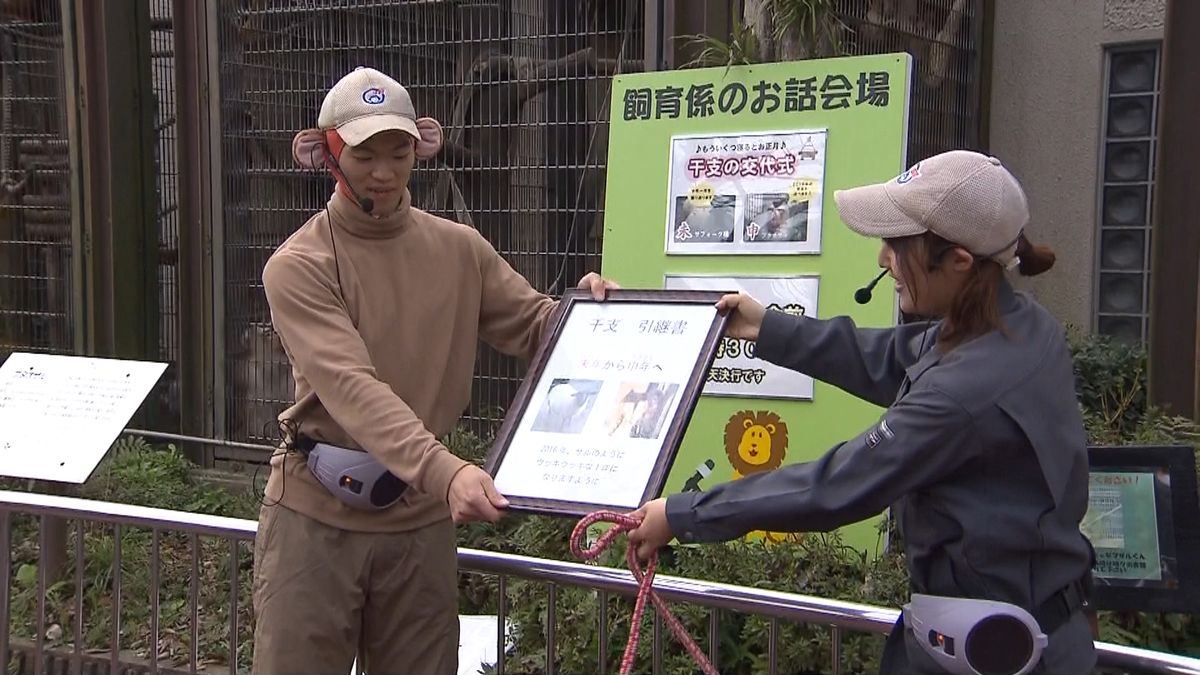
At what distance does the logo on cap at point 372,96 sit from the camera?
2.86 m

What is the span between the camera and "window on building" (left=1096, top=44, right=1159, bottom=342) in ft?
23.4

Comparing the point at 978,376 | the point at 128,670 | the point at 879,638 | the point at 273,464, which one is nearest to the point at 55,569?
the point at 128,670

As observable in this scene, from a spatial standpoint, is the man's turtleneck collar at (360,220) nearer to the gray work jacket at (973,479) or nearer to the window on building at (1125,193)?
the gray work jacket at (973,479)

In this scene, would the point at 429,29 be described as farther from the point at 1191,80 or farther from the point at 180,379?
the point at 1191,80

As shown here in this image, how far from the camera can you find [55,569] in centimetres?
550

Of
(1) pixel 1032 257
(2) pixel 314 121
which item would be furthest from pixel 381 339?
(2) pixel 314 121

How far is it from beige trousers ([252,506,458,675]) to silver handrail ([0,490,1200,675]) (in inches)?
7.1

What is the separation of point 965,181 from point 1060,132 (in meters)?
5.67

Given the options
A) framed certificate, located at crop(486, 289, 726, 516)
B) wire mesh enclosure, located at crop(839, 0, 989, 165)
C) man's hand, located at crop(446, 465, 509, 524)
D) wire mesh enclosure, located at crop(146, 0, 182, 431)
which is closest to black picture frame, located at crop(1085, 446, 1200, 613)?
framed certificate, located at crop(486, 289, 726, 516)

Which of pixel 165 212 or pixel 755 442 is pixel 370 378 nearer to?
pixel 755 442

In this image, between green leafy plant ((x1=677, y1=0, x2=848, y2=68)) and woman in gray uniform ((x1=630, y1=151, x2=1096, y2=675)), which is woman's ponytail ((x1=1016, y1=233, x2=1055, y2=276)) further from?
green leafy plant ((x1=677, y1=0, x2=848, y2=68))

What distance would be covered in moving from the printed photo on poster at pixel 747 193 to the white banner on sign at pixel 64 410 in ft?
6.69

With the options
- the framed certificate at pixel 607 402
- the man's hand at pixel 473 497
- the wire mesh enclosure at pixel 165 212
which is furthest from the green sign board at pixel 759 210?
the wire mesh enclosure at pixel 165 212

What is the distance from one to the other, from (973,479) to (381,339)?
1421mm
